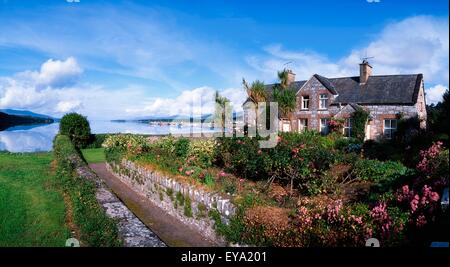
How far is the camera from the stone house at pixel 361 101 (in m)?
26.1

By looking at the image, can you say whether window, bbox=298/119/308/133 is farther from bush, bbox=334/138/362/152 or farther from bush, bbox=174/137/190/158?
bush, bbox=174/137/190/158

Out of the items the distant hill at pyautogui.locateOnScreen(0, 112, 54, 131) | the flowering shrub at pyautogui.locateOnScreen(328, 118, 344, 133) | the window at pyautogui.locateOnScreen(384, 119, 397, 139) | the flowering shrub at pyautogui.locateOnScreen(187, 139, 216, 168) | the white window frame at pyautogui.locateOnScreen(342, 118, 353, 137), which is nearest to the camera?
the flowering shrub at pyautogui.locateOnScreen(187, 139, 216, 168)

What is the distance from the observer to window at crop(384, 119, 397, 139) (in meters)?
26.1

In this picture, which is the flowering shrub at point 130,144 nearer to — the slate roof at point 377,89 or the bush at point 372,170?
the bush at point 372,170

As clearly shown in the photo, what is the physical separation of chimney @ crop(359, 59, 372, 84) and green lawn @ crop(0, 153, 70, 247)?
1003 inches

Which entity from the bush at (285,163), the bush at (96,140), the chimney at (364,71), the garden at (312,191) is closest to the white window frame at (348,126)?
the chimney at (364,71)

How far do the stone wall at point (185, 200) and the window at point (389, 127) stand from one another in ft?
68.8

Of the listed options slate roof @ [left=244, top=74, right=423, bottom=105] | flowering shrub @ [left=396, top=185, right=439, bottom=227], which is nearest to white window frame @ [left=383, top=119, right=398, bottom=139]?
slate roof @ [left=244, top=74, right=423, bottom=105]

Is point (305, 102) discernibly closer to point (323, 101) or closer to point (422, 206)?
point (323, 101)

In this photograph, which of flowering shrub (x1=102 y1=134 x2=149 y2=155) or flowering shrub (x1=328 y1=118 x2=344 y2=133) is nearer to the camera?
flowering shrub (x1=102 y1=134 x2=149 y2=155)

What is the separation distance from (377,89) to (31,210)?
2676 cm

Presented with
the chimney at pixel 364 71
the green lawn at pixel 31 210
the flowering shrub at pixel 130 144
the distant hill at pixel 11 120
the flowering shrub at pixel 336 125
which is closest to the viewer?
the green lawn at pixel 31 210
